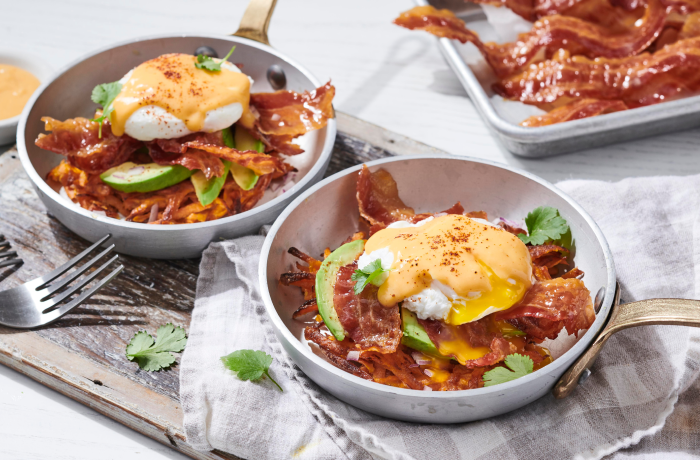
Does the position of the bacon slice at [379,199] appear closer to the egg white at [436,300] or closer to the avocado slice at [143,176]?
the egg white at [436,300]

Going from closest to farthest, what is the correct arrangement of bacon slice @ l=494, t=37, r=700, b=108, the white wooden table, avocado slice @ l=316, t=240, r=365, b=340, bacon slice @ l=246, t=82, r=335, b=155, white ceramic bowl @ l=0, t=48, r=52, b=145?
avocado slice @ l=316, t=240, r=365, b=340
the white wooden table
bacon slice @ l=246, t=82, r=335, b=155
bacon slice @ l=494, t=37, r=700, b=108
white ceramic bowl @ l=0, t=48, r=52, b=145

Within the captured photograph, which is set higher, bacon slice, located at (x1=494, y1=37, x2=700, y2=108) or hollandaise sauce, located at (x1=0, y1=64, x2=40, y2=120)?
bacon slice, located at (x1=494, y1=37, x2=700, y2=108)

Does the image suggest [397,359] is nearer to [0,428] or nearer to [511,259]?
[511,259]

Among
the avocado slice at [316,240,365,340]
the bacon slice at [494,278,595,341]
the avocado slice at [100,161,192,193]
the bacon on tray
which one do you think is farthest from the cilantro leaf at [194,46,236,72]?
the bacon slice at [494,278,595,341]

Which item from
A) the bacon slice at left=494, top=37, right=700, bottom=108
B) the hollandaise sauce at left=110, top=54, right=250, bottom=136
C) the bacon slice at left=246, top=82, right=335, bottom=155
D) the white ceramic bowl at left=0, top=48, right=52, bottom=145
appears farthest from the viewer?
the white ceramic bowl at left=0, top=48, right=52, bottom=145

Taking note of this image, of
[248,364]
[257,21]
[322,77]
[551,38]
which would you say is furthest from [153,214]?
[551,38]

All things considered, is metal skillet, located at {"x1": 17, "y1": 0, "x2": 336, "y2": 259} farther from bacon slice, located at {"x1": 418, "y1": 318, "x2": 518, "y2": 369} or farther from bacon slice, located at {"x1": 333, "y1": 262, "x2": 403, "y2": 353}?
bacon slice, located at {"x1": 418, "y1": 318, "x2": 518, "y2": 369}
